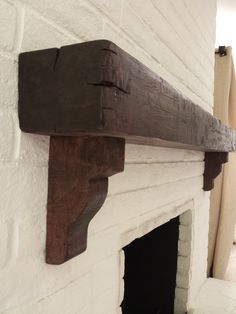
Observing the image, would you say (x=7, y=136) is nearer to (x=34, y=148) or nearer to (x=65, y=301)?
(x=34, y=148)

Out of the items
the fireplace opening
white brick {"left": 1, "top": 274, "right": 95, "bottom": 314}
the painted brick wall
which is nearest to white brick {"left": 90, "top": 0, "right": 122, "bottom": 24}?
the painted brick wall

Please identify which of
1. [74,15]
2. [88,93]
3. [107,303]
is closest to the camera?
[88,93]

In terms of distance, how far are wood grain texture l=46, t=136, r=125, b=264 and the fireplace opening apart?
1188 mm

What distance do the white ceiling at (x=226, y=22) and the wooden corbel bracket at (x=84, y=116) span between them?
2.25 m

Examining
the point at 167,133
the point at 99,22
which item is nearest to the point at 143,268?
the point at 167,133

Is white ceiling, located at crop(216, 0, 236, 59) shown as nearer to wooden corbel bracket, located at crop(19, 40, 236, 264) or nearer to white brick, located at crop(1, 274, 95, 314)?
wooden corbel bracket, located at crop(19, 40, 236, 264)

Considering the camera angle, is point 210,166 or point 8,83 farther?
point 210,166

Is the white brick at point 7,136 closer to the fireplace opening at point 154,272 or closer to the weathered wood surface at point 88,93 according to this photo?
the weathered wood surface at point 88,93

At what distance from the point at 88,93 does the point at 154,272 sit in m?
1.52

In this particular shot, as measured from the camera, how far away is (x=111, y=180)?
90 centimetres

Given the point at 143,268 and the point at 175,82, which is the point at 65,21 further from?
the point at 143,268

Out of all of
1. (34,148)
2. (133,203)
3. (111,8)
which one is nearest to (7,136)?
(34,148)

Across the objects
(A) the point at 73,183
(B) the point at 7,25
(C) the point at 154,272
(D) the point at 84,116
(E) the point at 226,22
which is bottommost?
(C) the point at 154,272

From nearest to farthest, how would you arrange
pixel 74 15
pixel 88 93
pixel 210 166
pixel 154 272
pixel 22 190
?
pixel 88 93
pixel 22 190
pixel 74 15
pixel 154 272
pixel 210 166
